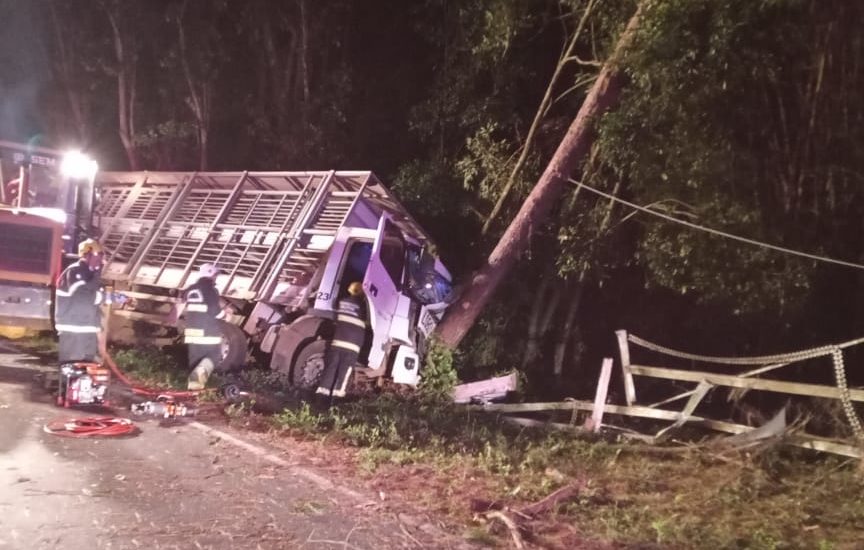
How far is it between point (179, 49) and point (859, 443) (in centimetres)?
1544

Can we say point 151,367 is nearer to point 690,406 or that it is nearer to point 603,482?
point 603,482

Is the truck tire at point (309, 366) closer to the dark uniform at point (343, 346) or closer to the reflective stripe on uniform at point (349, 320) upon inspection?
the dark uniform at point (343, 346)

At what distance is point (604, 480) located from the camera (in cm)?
617

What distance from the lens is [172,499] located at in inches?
194

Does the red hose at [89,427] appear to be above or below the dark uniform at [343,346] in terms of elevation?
below

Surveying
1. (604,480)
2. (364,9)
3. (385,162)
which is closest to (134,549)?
(604,480)

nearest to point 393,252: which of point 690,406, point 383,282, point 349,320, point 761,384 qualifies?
point 383,282

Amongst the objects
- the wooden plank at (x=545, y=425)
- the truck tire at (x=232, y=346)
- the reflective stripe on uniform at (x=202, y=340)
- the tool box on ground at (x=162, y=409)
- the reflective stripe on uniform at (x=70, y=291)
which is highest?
the reflective stripe on uniform at (x=70, y=291)

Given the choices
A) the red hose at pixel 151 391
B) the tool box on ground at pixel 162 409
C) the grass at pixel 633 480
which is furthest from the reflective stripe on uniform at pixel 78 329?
the grass at pixel 633 480

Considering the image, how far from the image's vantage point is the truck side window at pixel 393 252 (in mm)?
9812

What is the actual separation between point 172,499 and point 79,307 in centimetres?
320

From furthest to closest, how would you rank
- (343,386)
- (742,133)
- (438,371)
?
(438,371) → (343,386) → (742,133)

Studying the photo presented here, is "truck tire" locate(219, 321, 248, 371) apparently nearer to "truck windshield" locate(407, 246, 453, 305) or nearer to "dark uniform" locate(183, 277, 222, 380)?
"dark uniform" locate(183, 277, 222, 380)

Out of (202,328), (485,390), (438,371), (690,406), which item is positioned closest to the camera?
(690,406)
